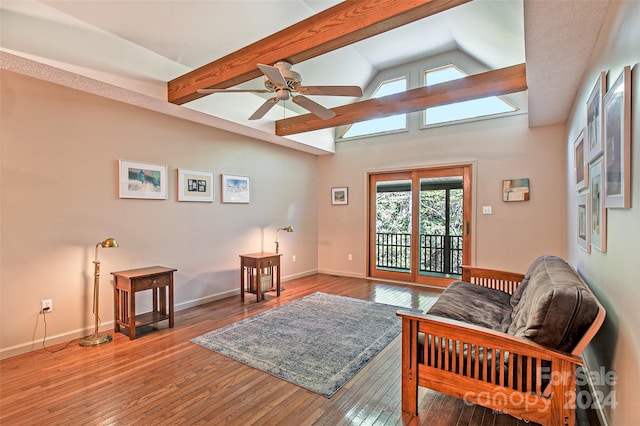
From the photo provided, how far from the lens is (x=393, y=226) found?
5742 mm

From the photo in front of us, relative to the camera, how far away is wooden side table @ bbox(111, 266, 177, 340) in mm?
3119

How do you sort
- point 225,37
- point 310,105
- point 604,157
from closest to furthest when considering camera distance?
point 604,157, point 310,105, point 225,37

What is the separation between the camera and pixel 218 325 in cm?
349

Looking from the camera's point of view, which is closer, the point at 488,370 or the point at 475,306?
the point at 488,370

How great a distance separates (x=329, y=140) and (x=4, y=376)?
5302 mm

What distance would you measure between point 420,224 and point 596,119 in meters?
3.55

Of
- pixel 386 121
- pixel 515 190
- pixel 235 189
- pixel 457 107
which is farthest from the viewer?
pixel 386 121

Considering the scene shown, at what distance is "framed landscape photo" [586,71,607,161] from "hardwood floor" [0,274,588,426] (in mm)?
1789

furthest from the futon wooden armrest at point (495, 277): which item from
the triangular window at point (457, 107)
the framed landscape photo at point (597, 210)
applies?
the triangular window at point (457, 107)

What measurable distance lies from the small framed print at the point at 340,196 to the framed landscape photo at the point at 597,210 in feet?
13.7

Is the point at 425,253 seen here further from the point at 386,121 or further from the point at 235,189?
the point at 235,189

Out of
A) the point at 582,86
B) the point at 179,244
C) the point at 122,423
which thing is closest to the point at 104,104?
the point at 179,244

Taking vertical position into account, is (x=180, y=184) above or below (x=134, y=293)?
above

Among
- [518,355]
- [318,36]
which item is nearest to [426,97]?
[318,36]
